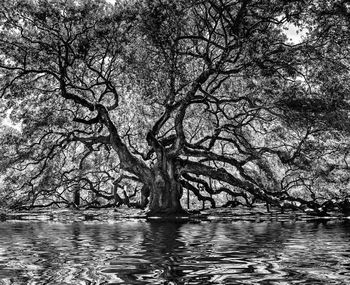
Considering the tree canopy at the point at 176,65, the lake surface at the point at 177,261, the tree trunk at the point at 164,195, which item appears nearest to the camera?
the lake surface at the point at 177,261

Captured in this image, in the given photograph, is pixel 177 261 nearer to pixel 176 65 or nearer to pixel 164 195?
pixel 176 65

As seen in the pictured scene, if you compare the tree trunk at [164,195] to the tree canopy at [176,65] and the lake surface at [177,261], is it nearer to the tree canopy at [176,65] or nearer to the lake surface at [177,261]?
the tree canopy at [176,65]

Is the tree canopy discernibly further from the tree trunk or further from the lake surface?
the lake surface

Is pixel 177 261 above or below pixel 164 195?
below

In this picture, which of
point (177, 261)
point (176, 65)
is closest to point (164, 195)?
point (176, 65)

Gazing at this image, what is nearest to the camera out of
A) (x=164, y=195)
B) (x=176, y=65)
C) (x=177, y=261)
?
(x=177, y=261)

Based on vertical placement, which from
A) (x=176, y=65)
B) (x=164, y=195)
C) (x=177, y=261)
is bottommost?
(x=177, y=261)

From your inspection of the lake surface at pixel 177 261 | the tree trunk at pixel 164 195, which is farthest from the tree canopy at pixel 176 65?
the lake surface at pixel 177 261

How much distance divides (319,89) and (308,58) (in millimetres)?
2004

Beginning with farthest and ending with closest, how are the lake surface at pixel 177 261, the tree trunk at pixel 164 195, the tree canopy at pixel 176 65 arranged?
the tree trunk at pixel 164 195 → the tree canopy at pixel 176 65 → the lake surface at pixel 177 261

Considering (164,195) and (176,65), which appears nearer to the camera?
(176,65)

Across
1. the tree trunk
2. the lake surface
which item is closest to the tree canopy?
the tree trunk

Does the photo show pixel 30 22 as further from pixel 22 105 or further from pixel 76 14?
pixel 22 105

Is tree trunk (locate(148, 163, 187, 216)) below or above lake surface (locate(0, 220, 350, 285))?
above
